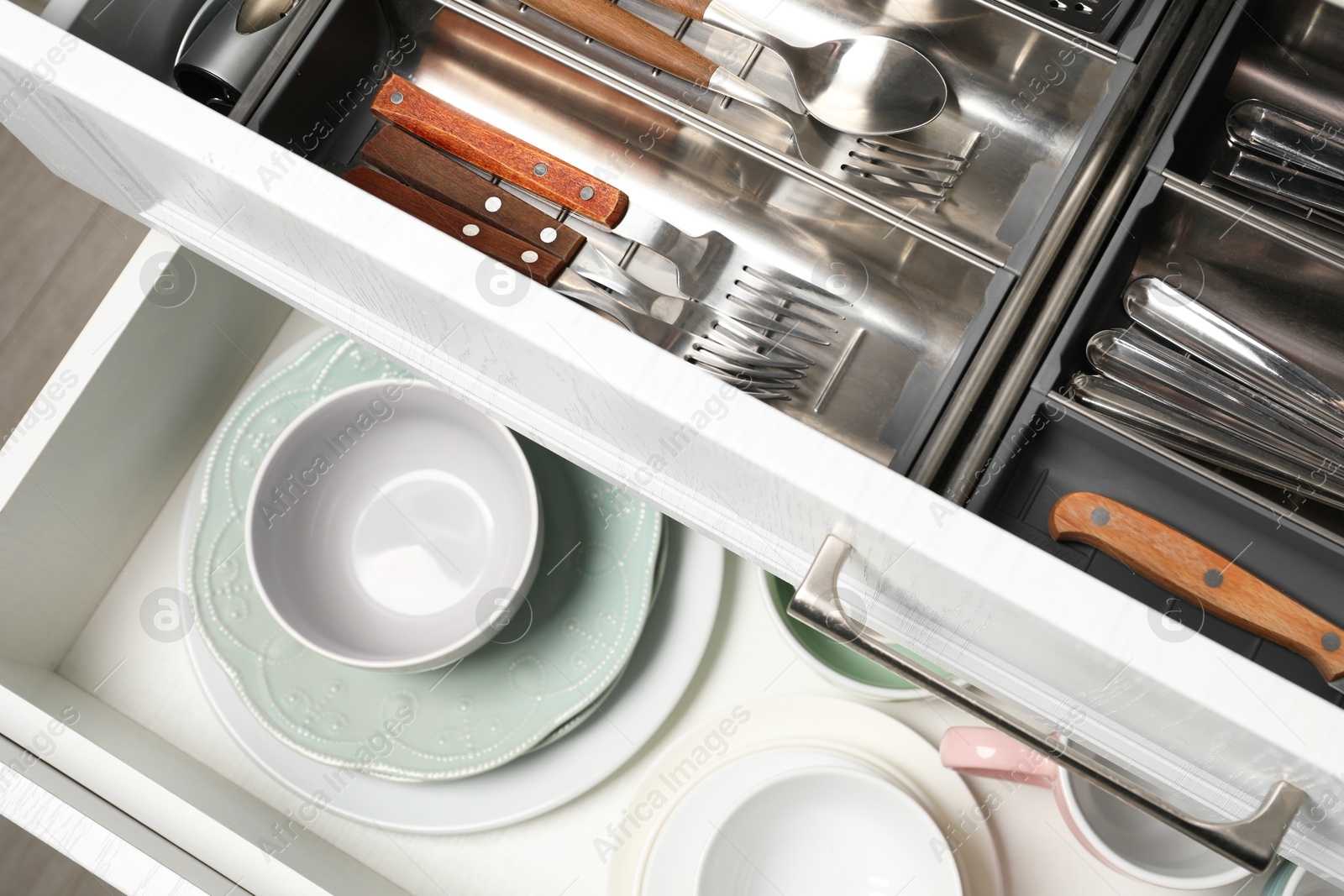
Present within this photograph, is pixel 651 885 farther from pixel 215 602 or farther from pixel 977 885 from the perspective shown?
pixel 215 602

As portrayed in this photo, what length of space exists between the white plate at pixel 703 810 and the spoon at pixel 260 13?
57 cm

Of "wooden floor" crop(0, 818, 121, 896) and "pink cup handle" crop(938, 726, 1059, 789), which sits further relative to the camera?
"wooden floor" crop(0, 818, 121, 896)

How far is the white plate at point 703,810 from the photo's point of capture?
644 mm

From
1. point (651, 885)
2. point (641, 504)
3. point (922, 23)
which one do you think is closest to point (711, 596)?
point (641, 504)

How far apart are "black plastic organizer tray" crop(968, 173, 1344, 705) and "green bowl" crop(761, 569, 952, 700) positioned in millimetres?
168

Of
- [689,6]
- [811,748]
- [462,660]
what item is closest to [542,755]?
[462,660]

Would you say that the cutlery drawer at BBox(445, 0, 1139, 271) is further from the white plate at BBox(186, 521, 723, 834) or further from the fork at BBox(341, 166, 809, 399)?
the white plate at BBox(186, 521, 723, 834)

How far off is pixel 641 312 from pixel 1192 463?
0.30m

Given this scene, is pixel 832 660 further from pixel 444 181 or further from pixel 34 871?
pixel 34 871

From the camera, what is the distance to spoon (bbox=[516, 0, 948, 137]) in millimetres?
606

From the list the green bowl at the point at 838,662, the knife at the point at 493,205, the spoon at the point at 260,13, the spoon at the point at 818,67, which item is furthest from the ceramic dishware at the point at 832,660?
the spoon at the point at 260,13

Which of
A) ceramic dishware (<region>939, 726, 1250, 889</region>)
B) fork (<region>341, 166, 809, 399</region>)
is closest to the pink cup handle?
ceramic dishware (<region>939, 726, 1250, 889</region>)

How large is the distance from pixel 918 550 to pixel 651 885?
390 mm

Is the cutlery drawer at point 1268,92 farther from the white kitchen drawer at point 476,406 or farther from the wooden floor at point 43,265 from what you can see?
the wooden floor at point 43,265
